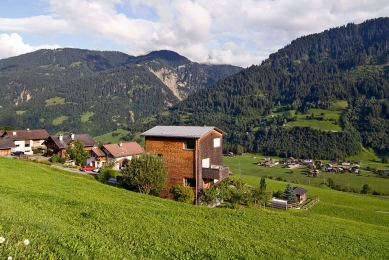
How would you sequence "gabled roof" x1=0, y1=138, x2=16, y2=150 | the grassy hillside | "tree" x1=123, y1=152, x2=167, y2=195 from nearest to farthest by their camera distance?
the grassy hillside < "tree" x1=123, y1=152, x2=167, y2=195 < "gabled roof" x1=0, y1=138, x2=16, y2=150

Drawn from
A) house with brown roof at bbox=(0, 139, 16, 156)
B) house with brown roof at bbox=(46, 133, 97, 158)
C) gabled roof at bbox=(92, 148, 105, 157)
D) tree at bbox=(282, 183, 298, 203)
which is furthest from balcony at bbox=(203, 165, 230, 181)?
house with brown roof at bbox=(0, 139, 16, 156)

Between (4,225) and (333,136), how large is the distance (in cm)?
16369

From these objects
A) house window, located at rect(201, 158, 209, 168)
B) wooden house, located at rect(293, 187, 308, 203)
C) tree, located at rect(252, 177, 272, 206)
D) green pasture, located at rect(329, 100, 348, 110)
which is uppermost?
green pasture, located at rect(329, 100, 348, 110)

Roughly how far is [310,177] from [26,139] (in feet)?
310

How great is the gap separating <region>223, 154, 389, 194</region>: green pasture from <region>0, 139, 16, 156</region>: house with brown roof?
2325 inches

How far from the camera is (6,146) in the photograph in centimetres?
6812

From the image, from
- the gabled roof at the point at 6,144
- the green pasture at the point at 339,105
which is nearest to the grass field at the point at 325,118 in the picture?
the green pasture at the point at 339,105

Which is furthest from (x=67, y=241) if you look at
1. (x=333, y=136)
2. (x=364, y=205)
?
(x=333, y=136)

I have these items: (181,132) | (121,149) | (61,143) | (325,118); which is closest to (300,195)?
(181,132)

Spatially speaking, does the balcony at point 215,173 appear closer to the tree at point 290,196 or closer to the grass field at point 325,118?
the tree at point 290,196

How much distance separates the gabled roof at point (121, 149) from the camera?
221ft

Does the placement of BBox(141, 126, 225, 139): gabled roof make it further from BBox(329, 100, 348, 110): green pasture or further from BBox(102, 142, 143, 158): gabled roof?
BBox(329, 100, 348, 110): green pasture

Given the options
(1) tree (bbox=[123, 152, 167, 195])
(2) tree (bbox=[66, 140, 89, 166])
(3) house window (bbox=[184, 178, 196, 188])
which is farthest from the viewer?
(2) tree (bbox=[66, 140, 89, 166])

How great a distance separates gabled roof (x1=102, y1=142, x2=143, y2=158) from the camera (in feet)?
221
